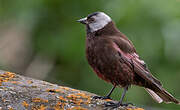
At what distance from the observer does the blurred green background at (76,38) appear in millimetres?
6805

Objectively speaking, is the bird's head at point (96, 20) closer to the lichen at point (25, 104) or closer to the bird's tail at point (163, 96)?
the bird's tail at point (163, 96)

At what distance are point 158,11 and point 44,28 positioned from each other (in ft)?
5.50

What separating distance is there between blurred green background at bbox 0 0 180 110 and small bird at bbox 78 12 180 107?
2.07 ft

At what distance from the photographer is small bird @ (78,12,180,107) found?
5.82 meters

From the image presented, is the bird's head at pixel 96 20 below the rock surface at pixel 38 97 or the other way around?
the other way around

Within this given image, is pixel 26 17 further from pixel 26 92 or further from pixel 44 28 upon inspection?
pixel 26 92

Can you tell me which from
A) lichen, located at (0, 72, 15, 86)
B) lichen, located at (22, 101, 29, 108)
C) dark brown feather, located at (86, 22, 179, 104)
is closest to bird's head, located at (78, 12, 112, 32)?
dark brown feather, located at (86, 22, 179, 104)

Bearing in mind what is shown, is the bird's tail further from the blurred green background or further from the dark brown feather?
the blurred green background

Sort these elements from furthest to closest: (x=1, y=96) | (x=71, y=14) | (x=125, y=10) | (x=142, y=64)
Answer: (x=71, y=14), (x=125, y=10), (x=142, y=64), (x=1, y=96)

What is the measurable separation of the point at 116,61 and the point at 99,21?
30.0 inches

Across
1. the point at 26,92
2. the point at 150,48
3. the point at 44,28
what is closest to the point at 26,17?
the point at 44,28

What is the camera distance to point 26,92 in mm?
5047

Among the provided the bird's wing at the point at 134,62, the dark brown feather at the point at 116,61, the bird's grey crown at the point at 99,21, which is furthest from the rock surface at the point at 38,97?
the bird's grey crown at the point at 99,21

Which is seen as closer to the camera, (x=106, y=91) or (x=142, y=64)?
(x=142, y=64)
